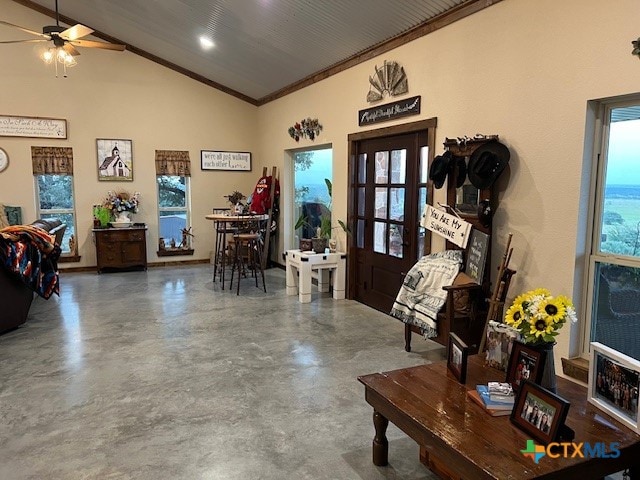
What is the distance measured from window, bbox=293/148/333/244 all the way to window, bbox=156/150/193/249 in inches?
81.1

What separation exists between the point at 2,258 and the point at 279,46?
3854 mm

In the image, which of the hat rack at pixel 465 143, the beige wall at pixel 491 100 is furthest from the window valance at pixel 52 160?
the hat rack at pixel 465 143

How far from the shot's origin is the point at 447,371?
7.73 feet

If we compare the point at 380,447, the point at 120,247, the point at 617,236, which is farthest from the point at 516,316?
the point at 120,247

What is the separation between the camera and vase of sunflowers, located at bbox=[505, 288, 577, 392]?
1.87 m

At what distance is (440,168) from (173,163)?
560 centimetres

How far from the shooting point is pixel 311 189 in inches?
285

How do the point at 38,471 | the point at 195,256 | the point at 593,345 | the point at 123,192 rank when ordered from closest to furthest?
the point at 593,345 → the point at 38,471 → the point at 123,192 → the point at 195,256

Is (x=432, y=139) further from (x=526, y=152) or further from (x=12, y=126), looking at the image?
(x=12, y=126)

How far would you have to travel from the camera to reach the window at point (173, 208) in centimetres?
812

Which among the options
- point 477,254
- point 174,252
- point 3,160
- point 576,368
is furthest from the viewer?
point 174,252

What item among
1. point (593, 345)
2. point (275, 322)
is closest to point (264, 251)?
point (275, 322)

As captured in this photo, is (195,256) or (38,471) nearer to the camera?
(38,471)

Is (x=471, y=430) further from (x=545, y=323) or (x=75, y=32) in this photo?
(x=75, y=32)
